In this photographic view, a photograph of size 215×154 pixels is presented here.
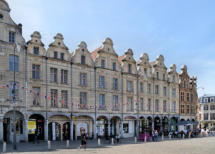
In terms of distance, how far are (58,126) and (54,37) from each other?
1137 cm

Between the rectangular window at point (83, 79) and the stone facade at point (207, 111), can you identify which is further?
the stone facade at point (207, 111)

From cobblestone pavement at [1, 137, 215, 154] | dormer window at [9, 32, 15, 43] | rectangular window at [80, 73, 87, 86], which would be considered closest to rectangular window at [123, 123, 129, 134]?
rectangular window at [80, 73, 87, 86]

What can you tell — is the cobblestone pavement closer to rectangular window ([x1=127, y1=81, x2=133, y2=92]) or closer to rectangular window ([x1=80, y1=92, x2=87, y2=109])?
rectangular window ([x1=80, y1=92, x2=87, y2=109])

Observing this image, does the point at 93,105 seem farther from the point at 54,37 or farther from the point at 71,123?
the point at 54,37

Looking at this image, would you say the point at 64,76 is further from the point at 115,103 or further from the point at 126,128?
the point at 126,128

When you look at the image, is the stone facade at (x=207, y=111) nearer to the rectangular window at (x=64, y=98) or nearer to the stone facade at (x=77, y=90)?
the stone facade at (x=77, y=90)

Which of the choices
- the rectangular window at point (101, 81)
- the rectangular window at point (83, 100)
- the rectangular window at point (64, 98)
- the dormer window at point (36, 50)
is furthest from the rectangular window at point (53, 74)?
the rectangular window at point (101, 81)

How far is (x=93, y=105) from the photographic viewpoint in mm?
36938

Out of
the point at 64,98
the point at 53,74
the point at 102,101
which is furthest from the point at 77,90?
the point at 102,101

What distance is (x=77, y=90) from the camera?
3541 cm

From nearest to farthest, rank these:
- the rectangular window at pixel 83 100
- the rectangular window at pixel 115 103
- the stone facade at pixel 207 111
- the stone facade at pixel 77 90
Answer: the stone facade at pixel 77 90 → the rectangular window at pixel 83 100 → the rectangular window at pixel 115 103 → the stone facade at pixel 207 111

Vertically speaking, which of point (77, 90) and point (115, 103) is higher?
point (77, 90)

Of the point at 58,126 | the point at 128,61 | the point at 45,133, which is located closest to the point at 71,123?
the point at 58,126

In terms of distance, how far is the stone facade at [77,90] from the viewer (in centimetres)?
3016
